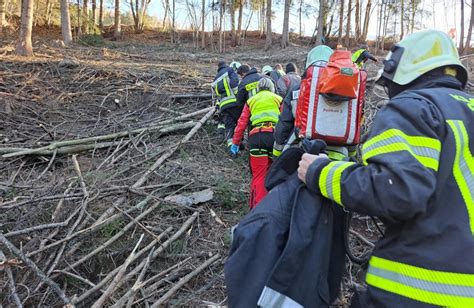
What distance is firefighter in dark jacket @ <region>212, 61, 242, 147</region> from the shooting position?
773 centimetres

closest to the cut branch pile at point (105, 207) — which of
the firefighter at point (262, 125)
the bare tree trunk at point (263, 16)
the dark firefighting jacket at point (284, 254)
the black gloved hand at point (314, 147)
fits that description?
the firefighter at point (262, 125)

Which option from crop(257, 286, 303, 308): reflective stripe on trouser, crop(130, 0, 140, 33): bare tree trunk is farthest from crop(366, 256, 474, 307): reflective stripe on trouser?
crop(130, 0, 140, 33): bare tree trunk

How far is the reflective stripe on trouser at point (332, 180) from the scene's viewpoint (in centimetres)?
158

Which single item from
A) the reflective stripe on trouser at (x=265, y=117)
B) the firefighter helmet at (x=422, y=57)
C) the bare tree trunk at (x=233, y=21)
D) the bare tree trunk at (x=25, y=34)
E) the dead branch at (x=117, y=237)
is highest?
the bare tree trunk at (x=233, y=21)

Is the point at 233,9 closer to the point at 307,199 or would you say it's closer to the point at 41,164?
the point at 41,164

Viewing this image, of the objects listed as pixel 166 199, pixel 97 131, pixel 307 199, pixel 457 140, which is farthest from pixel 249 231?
pixel 97 131

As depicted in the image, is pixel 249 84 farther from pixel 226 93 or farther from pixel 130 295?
pixel 130 295

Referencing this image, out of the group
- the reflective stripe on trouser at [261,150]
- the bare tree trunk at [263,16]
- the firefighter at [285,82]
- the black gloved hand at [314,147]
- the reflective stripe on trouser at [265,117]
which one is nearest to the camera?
the black gloved hand at [314,147]

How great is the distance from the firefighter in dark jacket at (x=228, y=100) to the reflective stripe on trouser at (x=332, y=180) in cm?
602

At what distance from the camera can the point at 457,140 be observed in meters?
1.48

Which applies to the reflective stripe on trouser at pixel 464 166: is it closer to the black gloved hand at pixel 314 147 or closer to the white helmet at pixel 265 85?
the black gloved hand at pixel 314 147

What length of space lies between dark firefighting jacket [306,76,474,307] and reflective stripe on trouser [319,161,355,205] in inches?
0.5

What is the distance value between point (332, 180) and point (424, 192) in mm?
354

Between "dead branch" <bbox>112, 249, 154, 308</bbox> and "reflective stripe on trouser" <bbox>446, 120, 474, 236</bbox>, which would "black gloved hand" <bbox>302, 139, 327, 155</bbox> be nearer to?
"reflective stripe on trouser" <bbox>446, 120, 474, 236</bbox>
